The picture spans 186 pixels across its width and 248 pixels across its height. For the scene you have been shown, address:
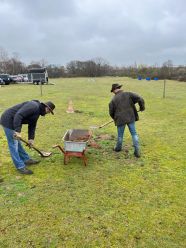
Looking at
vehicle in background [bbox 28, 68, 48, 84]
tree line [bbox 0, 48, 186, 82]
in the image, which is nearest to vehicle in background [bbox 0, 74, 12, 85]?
vehicle in background [bbox 28, 68, 48, 84]

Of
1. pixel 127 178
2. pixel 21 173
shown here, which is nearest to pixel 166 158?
pixel 127 178

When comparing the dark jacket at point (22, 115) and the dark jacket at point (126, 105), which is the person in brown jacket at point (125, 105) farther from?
the dark jacket at point (22, 115)

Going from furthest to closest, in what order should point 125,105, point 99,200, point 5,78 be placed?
point 5,78 < point 125,105 < point 99,200

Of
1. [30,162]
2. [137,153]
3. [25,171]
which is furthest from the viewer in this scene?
[137,153]

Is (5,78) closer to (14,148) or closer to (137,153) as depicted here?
(137,153)

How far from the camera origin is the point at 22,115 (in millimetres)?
Result: 5371

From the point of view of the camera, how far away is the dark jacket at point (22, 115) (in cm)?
536

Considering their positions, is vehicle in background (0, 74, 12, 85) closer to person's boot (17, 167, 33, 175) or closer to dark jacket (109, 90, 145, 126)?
dark jacket (109, 90, 145, 126)

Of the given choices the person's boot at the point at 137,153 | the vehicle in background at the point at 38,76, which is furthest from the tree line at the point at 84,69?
the person's boot at the point at 137,153

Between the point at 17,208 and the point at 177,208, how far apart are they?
9.04 ft

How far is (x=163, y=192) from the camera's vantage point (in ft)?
17.1

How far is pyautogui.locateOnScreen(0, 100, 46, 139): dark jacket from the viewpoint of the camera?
17.6 feet

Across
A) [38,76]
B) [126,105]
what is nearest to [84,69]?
[38,76]

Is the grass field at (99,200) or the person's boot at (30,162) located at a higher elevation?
the person's boot at (30,162)
